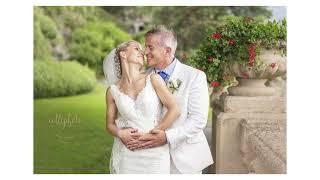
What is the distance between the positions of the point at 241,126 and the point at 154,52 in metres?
0.96

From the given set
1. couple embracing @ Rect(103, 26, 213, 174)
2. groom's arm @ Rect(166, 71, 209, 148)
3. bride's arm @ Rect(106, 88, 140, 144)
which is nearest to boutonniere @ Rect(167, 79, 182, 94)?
couple embracing @ Rect(103, 26, 213, 174)

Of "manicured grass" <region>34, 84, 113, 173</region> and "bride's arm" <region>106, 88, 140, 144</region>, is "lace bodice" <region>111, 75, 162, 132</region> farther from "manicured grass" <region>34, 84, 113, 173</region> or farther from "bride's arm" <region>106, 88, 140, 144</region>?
"manicured grass" <region>34, 84, 113, 173</region>

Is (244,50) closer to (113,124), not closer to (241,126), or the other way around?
(241,126)

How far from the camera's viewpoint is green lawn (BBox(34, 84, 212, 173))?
4992mm

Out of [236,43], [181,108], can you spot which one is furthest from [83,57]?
[236,43]

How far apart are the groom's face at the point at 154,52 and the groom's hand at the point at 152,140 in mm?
556

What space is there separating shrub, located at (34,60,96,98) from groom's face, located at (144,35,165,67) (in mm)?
524

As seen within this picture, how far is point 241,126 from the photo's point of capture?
5.01 metres

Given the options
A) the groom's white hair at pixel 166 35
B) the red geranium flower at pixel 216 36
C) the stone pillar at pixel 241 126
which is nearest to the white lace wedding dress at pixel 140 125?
the groom's white hair at pixel 166 35

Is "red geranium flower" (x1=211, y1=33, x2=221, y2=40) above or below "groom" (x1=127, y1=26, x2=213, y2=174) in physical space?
above
